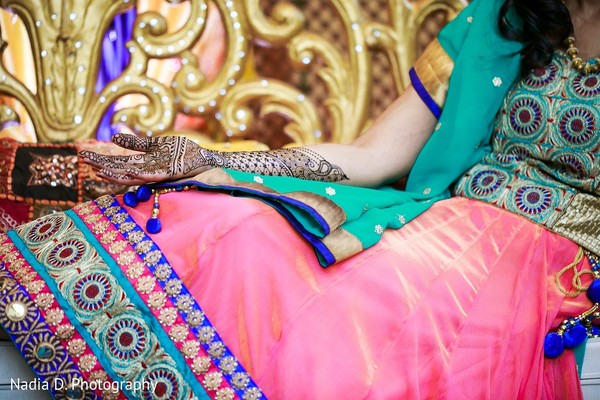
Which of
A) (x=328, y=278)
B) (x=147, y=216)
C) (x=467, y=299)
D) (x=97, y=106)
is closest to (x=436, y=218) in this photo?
(x=467, y=299)

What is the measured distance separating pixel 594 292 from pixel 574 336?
10 centimetres

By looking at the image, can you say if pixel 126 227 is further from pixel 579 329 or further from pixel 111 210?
pixel 579 329

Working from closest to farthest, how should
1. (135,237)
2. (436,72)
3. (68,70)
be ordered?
(135,237) < (436,72) < (68,70)

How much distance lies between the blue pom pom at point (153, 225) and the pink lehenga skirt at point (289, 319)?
11 millimetres

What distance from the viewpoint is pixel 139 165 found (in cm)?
113

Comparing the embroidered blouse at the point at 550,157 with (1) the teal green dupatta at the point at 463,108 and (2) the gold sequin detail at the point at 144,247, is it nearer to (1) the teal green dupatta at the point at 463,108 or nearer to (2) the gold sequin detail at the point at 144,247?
(1) the teal green dupatta at the point at 463,108

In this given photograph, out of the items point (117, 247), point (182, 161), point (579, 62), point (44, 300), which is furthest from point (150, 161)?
point (579, 62)

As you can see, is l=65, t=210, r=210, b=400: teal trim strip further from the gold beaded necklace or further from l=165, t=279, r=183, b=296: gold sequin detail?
the gold beaded necklace

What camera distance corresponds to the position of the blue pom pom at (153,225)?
Result: 104cm

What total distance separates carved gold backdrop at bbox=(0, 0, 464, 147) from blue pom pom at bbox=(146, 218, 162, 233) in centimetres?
72

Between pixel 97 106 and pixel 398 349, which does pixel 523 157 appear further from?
pixel 97 106

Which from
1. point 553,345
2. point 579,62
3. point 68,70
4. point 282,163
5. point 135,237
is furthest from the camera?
point 68,70

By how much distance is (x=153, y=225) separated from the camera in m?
1.04

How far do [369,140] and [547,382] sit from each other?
572mm
